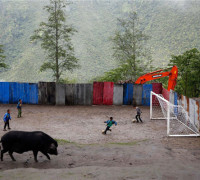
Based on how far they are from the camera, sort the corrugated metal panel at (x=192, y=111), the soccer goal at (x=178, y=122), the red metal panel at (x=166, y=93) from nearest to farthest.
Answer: the soccer goal at (x=178, y=122) < the corrugated metal panel at (x=192, y=111) < the red metal panel at (x=166, y=93)

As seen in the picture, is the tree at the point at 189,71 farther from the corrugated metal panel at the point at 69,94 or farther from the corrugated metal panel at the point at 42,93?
the corrugated metal panel at the point at 42,93

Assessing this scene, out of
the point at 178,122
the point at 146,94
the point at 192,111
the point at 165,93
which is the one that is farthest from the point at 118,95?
the point at 192,111

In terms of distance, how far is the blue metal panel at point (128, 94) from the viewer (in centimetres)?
2142

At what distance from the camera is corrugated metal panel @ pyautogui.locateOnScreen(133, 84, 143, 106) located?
21.3 m

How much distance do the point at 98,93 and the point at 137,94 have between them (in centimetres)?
366

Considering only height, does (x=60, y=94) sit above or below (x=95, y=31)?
below

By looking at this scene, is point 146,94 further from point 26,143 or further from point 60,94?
point 26,143

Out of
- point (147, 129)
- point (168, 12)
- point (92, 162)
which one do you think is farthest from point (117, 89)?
point (168, 12)

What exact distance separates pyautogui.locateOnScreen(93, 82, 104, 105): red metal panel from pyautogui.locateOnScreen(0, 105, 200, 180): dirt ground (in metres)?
3.04

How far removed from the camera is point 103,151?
9.11m

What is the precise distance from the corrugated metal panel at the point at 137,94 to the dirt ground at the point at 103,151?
3.04 metres

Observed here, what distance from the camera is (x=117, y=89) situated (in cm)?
2138

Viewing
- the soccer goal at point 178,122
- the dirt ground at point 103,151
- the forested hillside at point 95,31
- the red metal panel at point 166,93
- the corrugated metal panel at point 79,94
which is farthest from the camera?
the forested hillside at point 95,31

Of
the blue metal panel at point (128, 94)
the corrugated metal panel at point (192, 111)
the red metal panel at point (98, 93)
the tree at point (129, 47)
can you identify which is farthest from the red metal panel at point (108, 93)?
the tree at point (129, 47)
